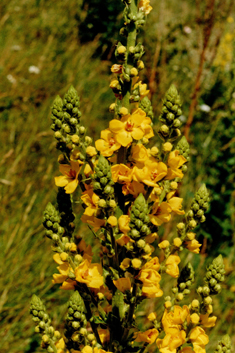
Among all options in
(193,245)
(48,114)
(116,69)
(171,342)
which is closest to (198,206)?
(193,245)

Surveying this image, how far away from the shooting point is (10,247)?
357cm

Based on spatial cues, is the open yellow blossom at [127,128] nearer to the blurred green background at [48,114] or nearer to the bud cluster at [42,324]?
the bud cluster at [42,324]

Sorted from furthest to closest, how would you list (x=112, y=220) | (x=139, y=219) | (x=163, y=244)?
(x=163, y=244), (x=112, y=220), (x=139, y=219)

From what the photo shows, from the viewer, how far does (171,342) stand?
1.53 m

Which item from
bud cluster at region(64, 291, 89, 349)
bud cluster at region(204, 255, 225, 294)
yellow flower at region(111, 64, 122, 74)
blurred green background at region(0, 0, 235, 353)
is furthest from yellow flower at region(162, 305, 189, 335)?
blurred green background at region(0, 0, 235, 353)

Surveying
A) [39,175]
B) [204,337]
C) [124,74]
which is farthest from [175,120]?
[39,175]

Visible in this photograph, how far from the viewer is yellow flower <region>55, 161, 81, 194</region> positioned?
1597mm

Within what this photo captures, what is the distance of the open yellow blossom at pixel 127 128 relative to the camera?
143cm

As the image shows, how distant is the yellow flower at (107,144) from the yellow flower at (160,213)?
1.05ft

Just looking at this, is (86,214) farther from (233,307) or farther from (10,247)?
(233,307)

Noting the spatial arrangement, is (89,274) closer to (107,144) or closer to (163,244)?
(163,244)

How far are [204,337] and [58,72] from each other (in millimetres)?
4928

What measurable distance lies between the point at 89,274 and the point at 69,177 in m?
0.47

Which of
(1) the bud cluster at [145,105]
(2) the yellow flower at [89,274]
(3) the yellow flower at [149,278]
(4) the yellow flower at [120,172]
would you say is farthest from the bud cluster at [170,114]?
(2) the yellow flower at [89,274]
